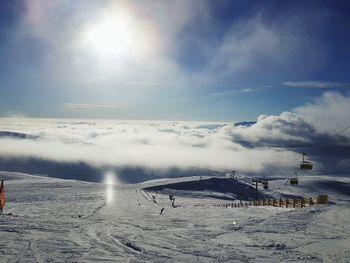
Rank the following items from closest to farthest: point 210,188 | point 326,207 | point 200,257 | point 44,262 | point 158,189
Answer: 1. point 44,262
2. point 200,257
3. point 326,207
4. point 158,189
5. point 210,188

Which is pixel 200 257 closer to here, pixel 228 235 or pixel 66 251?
pixel 66 251

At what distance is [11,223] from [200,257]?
12.9 m

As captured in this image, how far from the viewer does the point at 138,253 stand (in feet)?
50.4

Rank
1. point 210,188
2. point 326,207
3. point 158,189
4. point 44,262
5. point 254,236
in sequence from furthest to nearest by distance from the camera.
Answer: point 210,188
point 158,189
point 326,207
point 254,236
point 44,262

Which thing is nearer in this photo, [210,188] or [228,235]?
[228,235]

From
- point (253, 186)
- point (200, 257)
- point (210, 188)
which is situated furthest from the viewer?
point (253, 186)

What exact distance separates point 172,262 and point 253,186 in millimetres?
176864

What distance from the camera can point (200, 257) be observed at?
14812mm

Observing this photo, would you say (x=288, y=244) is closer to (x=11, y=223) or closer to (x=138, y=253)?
(x=138, y=253)

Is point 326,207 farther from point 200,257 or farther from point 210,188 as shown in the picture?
point 210,188

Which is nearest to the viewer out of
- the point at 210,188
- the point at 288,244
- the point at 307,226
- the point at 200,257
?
the point at 200,257

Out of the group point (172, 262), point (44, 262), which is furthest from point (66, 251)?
point (172, 262)

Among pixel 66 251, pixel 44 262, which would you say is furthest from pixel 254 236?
pixel 44 262

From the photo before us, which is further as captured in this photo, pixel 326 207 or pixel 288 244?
pixel 326 207
